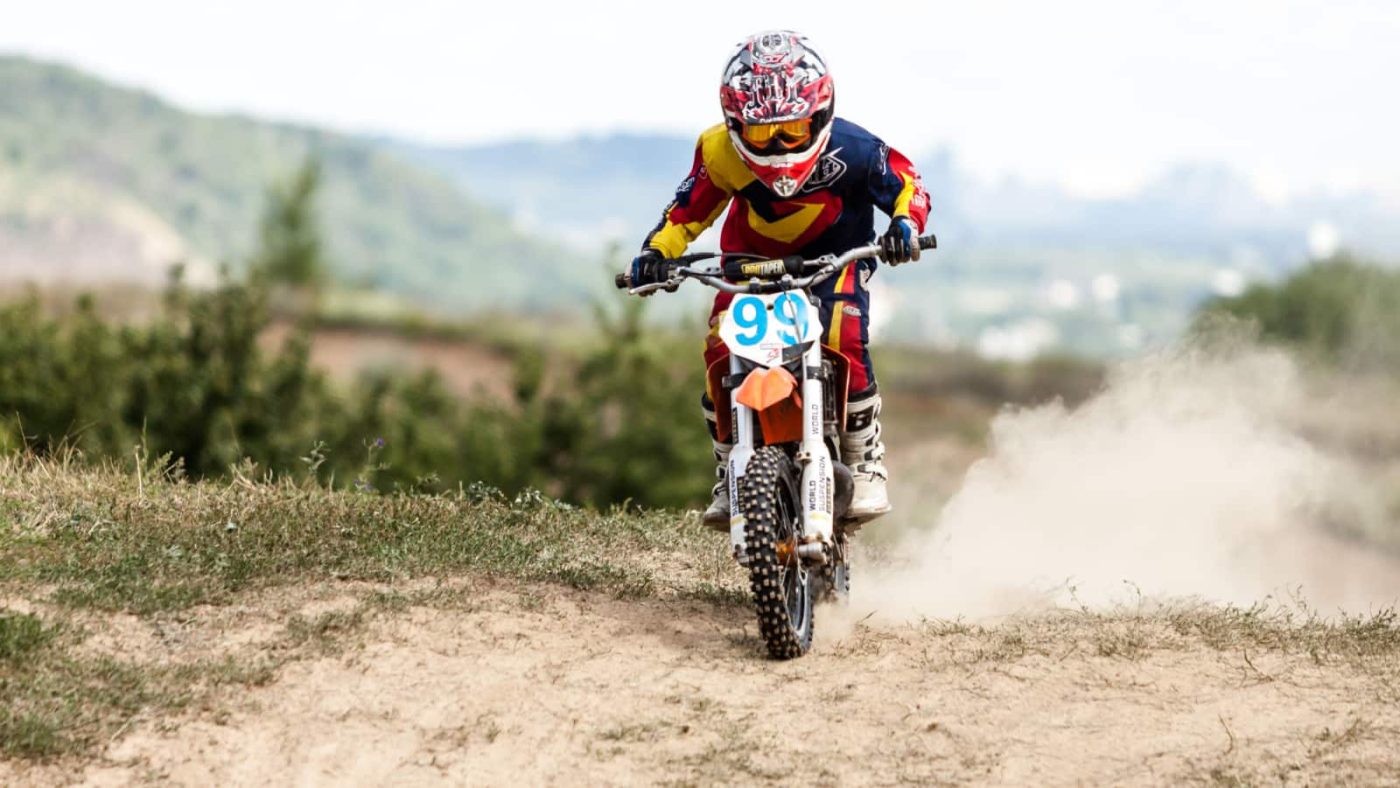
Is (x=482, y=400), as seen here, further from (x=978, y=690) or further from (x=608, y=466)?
(x=978, y=690)

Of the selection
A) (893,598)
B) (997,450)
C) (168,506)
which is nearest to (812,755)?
(893,598)

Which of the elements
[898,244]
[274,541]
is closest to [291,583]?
[274,541]

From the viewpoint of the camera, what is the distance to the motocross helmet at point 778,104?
7410 millimetres

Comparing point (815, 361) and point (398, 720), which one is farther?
point (815, 361)

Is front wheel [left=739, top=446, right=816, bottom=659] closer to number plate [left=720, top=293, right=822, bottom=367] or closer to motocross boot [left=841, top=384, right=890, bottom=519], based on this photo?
number plate [left=720, top=293, right=822, bottom=367]

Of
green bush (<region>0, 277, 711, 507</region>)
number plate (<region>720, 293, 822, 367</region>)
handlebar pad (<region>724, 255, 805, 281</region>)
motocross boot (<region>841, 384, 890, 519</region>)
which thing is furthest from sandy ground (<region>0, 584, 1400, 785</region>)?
green bush (<region>0, 277, 711, 507</region>)

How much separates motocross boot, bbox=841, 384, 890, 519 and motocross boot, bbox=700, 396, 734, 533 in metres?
→ 0.62

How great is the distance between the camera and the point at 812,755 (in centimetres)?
589

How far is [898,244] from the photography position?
7.41 meters

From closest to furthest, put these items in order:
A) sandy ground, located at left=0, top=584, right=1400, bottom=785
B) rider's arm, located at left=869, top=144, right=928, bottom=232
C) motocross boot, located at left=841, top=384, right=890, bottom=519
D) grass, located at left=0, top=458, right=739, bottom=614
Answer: sandy ground, located at left=0, top=584, right=1400, bottom=785 < grass, located at left=0, top=458, right=739, bottom=614 < rider's arm, located at left=869, top=144, right=928, bottom=232 < motocross boot, located at left=841, top=384, right=890, bottom=519

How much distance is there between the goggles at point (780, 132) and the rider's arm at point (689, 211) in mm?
543

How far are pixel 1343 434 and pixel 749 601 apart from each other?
3160 centimetres

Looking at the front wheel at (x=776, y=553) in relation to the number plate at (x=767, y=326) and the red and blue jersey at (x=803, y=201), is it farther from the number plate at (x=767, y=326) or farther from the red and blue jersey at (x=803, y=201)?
the red and blue jersey at (x=803, y=201)

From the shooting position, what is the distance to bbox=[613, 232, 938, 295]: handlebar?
7418 millimetres
